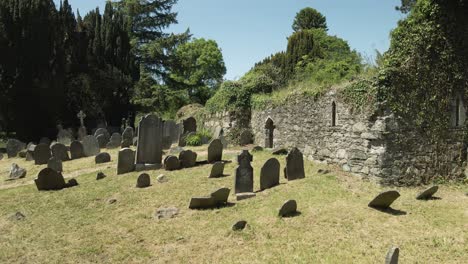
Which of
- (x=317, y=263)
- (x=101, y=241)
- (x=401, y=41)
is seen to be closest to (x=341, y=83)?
(x=401, y=41)

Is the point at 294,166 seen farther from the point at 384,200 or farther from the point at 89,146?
the point at 89,146

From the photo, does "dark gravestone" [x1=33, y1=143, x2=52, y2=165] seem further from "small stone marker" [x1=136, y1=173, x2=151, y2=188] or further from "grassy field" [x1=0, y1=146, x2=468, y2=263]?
"small stone marker" [x1=136, y1=173, x2=151, y2=188]

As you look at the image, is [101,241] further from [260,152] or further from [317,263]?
[260,152]

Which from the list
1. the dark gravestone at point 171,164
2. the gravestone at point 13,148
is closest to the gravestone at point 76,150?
the gravestone at point 13,148

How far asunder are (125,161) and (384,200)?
299 inches

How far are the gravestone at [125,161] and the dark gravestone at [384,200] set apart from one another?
7.29 metres

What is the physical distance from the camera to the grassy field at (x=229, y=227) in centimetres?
663

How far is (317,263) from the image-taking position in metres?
6.15

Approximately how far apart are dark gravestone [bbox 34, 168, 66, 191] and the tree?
Result: 43.3 meters

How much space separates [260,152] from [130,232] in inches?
335

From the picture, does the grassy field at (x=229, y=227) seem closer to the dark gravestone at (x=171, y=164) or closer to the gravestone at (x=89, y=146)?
the dark gravestone at (x=171, y=164)

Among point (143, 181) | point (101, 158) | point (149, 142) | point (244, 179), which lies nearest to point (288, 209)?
point (244, 179)

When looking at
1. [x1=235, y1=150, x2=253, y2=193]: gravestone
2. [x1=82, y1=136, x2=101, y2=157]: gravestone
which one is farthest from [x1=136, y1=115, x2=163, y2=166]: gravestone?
[x1=235, y1=150, x2=253, y2=193]: gravestone

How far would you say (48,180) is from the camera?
10.8 meters
